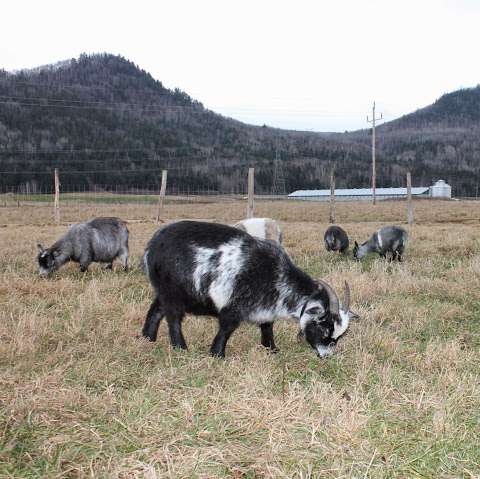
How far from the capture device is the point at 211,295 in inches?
203

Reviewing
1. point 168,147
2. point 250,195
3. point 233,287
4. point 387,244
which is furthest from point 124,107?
point 233,287

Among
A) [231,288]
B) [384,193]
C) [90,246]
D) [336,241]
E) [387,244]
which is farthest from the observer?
[384,193]

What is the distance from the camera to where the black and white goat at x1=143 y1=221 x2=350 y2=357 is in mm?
5113

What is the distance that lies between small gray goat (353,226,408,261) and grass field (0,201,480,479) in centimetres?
492

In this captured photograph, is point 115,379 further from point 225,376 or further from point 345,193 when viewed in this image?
point 345,193

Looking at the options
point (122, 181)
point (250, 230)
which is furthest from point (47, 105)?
point (250, 230)

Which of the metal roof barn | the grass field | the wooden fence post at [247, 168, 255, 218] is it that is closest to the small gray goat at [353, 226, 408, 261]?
the grass field

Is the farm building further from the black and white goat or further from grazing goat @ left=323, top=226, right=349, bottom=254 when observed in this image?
the black and white goat

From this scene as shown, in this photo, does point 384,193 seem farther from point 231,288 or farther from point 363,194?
point 231,288

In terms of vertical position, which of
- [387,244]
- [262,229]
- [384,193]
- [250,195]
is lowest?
[387,244]

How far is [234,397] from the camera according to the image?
3887 millimetres

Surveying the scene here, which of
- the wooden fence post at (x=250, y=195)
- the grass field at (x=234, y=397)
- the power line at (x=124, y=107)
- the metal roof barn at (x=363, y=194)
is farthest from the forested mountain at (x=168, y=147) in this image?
the grass field at (x=234, y=397)

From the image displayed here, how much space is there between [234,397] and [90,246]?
23.3ft

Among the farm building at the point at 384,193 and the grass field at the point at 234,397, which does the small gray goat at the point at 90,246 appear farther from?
the farm building at the point at 384,193
